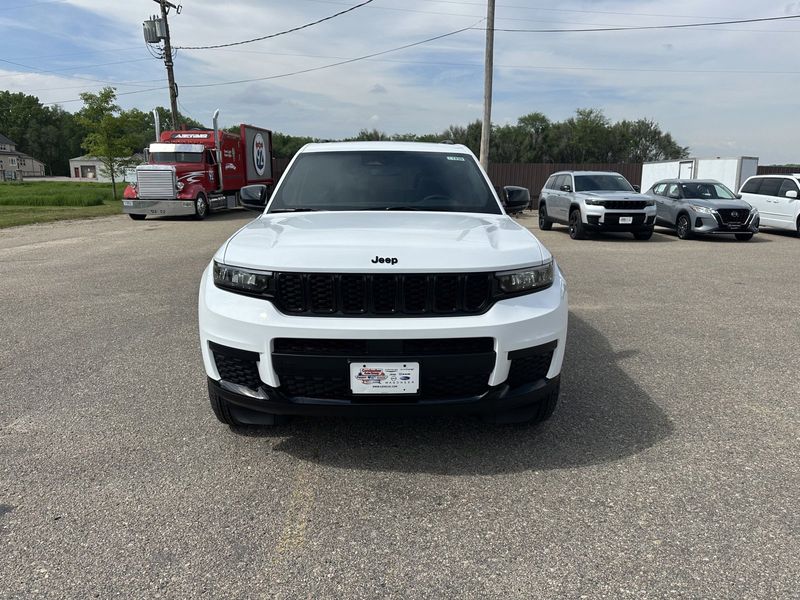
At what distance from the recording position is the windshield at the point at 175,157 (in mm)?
21578

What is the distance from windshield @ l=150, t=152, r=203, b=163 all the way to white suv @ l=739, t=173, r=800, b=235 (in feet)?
60.6

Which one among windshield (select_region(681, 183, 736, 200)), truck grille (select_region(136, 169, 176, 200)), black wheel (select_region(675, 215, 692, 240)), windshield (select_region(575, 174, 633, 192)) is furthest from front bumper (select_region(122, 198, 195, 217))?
windshield (select_region(681, 183, 736, 200))

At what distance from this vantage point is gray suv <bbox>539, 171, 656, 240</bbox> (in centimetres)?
1452

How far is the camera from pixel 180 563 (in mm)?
2312

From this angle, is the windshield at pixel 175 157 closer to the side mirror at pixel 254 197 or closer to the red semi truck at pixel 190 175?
the red semi truck at pixel 190 175

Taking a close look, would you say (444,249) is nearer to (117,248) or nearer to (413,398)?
(413,398)

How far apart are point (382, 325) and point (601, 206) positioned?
13.1 meters

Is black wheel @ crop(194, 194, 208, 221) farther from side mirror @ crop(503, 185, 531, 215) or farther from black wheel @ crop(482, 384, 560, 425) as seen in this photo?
black wheel @ crop(482, 384, 560, 425)

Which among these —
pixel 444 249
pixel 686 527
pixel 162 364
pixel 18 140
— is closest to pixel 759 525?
pixel 686 527

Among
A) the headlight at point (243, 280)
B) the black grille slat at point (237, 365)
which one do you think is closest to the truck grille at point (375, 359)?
the black grille slat at point (237, 365)

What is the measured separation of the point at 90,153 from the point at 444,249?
35357mm

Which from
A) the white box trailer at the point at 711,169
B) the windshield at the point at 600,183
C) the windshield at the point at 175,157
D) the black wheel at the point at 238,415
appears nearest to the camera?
the black wheel at the point at 238,415

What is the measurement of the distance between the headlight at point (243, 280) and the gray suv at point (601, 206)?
42.8 feet

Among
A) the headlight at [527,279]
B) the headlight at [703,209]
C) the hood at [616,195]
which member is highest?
the hood at [616,195]
